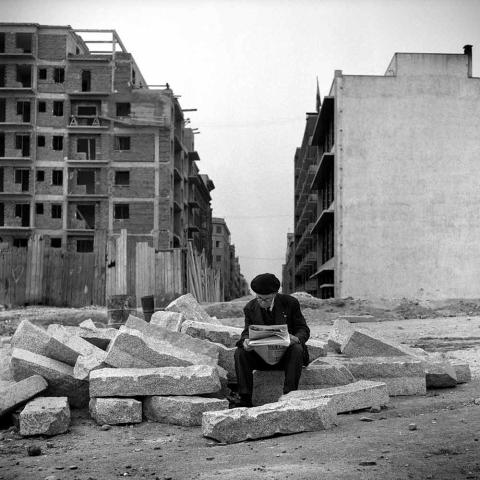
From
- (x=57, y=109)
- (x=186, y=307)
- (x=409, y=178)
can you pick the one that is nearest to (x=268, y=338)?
(x=186, y=307)

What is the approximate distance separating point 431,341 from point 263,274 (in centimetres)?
828

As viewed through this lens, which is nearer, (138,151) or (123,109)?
(138,151)

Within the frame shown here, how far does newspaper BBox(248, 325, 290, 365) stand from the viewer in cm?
654

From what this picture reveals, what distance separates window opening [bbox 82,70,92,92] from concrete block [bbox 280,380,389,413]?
42.5 meters

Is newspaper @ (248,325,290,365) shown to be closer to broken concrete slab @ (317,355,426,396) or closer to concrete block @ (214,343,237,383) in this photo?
concrete block @ (214,343,237,383)

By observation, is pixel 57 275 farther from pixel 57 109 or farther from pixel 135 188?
pixel 57 109

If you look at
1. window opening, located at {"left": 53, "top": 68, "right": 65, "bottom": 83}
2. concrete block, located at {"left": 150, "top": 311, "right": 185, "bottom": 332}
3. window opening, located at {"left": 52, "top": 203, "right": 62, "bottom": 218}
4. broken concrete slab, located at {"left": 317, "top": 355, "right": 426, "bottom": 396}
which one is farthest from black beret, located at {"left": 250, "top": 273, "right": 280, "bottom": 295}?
window opening, located at {"left": 53, "top": 68, "right": 65, "bottom": 83}

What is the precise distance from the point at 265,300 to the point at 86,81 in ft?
139

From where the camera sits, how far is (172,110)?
47.6 meters

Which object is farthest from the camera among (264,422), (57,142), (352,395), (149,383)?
(57,142)

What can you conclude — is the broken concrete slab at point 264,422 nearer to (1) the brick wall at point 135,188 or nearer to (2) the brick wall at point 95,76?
(1) the brick wall at point 135,188

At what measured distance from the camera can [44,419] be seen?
6.08 meters

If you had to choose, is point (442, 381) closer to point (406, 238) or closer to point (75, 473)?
point (75, 473)

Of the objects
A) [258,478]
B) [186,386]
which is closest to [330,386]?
[186,386]
